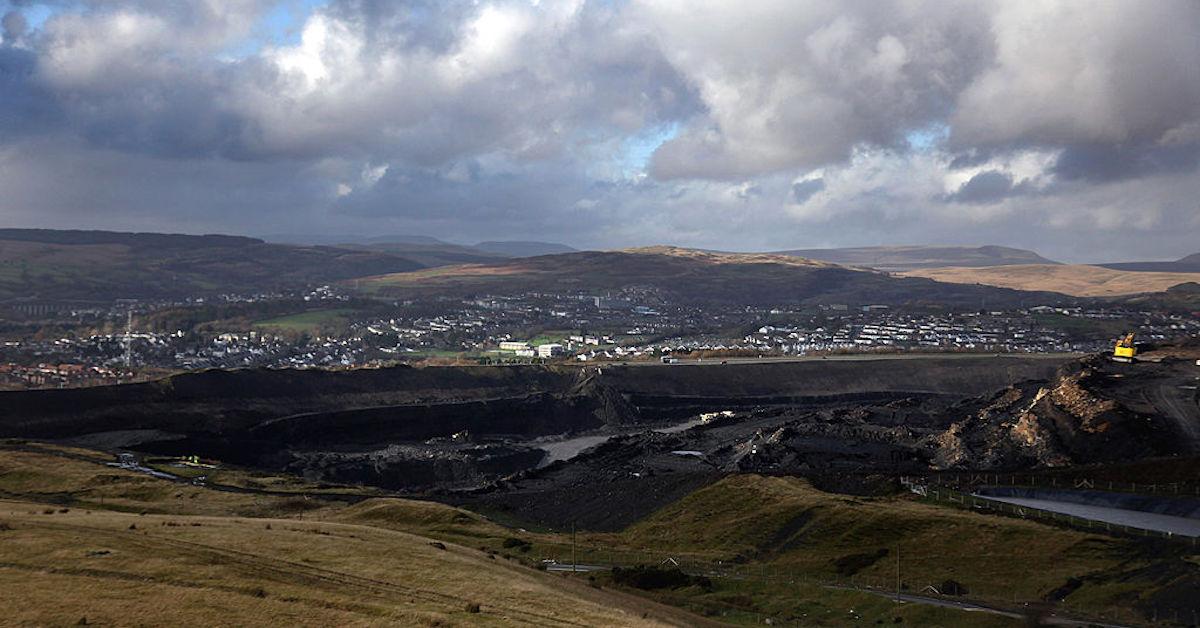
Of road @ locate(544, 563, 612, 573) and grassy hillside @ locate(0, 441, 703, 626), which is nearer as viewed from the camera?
grassy hillside @ locate(0, 441, 703, 626)

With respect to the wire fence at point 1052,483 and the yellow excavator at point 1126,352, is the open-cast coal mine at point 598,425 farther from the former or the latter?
the wire fence at point 1052,483

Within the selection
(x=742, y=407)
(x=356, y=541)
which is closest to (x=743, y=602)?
(x=356, y=541)

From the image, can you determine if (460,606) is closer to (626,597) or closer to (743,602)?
(626,597)

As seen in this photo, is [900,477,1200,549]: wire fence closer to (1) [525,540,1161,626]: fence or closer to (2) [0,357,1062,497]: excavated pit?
(1) [525,540,1161,626]: fence

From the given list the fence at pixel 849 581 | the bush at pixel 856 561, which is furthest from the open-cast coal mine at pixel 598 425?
the bush at pixel 856 561

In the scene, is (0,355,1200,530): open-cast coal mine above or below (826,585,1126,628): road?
below

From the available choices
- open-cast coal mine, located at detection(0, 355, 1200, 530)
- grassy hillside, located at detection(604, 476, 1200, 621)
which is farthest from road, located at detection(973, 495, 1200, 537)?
open-cast coal mine, located at detection(0, 355, 1200, 530)
